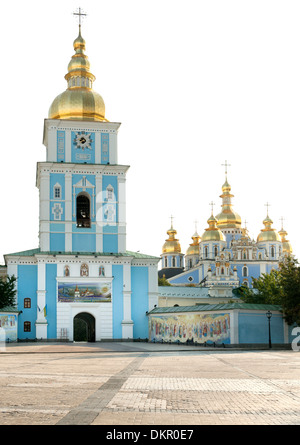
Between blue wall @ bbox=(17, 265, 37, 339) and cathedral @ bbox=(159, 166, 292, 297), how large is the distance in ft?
142

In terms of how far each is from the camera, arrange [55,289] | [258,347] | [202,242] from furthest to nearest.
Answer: [202,242], [55,289], [258,347]

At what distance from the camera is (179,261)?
363 ft

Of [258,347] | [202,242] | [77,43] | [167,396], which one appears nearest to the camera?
[167,396]

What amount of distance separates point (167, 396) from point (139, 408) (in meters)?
1.84

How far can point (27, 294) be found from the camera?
4538cm

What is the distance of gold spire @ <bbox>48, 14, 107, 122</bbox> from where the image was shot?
161 feet

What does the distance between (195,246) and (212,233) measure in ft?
27.8

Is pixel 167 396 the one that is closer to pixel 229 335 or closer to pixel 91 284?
pixel 229 335

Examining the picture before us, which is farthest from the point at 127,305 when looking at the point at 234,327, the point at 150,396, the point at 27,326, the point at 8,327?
the point at 150,396

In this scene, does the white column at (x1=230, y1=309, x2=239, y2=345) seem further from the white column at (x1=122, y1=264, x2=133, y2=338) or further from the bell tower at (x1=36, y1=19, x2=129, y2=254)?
the bell tower at (x1=36, y1=19, x2=129, y2=254)

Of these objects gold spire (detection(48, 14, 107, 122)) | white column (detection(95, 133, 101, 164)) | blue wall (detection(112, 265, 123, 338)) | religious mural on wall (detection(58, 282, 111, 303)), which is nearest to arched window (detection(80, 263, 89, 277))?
religious mural on wall (detection(58, 282, 111, 303))

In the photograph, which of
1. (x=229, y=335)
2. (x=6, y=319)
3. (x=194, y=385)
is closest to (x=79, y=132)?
(x=6, y=319)

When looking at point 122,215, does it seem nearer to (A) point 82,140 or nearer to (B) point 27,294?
(A) point 82,140

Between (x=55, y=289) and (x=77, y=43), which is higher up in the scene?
(x=77, y=43)
